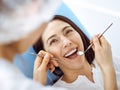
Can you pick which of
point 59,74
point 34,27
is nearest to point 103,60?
point 59,74

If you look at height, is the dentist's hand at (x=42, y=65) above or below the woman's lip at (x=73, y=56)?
above

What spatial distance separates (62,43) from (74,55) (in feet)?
0.20

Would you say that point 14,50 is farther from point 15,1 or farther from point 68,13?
point 68,13

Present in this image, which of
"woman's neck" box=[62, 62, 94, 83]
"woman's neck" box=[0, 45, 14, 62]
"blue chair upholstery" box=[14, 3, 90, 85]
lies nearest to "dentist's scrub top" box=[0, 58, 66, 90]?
"woman's neck" box=[0, 45, 14, 62]

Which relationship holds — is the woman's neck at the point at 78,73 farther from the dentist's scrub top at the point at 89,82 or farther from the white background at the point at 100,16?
the white background at the point at 100,16

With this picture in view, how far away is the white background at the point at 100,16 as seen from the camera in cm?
110

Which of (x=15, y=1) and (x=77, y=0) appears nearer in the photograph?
(x=15, y=1)

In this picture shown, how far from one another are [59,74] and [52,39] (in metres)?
0.13

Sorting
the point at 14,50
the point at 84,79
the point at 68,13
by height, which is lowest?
the point at 84,79

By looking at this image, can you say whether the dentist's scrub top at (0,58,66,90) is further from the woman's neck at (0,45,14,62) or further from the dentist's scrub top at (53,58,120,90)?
the dentist's scrub top at (53,58,120,90)

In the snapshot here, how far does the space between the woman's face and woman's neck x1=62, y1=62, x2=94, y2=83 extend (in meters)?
0.03

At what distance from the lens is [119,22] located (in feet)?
3.63

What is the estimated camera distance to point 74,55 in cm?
105

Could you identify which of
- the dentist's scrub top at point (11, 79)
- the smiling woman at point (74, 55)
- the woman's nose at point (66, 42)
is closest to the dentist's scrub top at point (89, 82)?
the smiling woman at point (74, 55)
